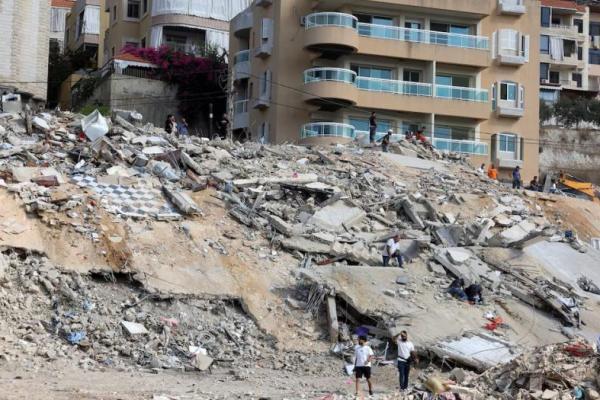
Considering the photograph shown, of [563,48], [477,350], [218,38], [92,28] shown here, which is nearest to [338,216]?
[477,350]

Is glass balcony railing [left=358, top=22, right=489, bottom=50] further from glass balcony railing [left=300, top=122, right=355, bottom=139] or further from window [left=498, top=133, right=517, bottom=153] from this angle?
glass balcony railing [left=300, top=122, right=355, bottom=139]

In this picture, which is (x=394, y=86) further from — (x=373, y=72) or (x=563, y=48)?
(x=563, y=48)

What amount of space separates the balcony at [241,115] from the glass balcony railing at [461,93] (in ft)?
28.0

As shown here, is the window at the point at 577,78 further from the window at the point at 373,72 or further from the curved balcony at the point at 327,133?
the curved balcony at the point at 327,133

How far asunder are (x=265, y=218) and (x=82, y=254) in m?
5.05

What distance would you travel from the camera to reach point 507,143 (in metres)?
45.5

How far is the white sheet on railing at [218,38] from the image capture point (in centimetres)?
5062

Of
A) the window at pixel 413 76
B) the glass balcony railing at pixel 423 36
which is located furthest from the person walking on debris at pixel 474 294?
the window at pixel 413 76

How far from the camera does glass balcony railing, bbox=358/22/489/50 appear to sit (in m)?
42.5

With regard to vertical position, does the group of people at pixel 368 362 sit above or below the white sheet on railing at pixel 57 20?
below

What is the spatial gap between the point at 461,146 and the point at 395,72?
4319mm

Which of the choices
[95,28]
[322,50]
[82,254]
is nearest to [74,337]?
[82,254]

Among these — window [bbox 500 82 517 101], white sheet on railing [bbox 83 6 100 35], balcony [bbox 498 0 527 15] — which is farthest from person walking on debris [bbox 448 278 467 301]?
white sheet on railing [bbox 83 6 100 35]

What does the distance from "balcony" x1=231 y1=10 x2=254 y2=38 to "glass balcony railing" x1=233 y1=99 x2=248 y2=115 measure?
3.15m
